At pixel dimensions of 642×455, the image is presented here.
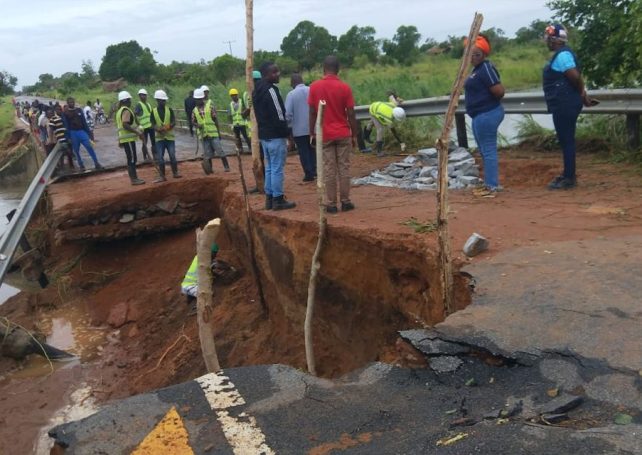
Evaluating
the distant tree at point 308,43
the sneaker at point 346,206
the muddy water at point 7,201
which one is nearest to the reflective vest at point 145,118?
the sneaker at point 346,206

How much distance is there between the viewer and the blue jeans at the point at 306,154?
30.1ft

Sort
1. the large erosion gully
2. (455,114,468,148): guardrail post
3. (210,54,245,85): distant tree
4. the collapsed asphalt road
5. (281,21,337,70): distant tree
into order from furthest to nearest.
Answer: (281,21,337,70): distant tree
(210,54,245,85): distant tree
(455,114,468,148): guardrail post
the large erosion gully
the collapsed asphalt road

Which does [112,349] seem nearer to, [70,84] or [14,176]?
[14,176]

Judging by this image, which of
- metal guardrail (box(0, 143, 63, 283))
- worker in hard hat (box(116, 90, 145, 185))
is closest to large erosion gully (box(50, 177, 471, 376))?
worker in hard hat (box(116, 90, 145, 185))

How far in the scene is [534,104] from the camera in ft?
30.2

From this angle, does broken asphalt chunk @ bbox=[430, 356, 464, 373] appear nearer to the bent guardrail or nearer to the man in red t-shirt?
the man in red t-shirt

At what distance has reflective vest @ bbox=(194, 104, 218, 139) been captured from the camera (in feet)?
36.6

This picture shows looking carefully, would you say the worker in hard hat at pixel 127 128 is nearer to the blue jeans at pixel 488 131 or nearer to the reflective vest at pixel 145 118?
the reflective vest at pixel 145 118

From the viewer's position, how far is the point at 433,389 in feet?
11.0

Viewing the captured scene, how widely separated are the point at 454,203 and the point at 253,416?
175 inches

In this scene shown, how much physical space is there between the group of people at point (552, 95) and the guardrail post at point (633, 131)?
3.84ft

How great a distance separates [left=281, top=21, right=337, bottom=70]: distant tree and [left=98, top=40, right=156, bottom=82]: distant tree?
734 inches

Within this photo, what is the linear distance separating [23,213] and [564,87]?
8.58 metres

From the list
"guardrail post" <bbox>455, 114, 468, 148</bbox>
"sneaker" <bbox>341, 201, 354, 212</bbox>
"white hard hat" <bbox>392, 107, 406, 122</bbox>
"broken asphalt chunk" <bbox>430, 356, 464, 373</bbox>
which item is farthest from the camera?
"white hard hat" <bbox>392, 107, 406, 122</bbox>
